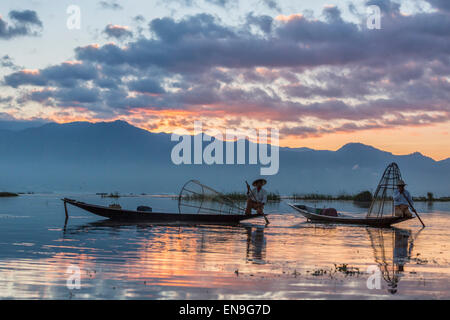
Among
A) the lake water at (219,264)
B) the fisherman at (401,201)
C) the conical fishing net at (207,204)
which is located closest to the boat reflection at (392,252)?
the lake water at (219,264)

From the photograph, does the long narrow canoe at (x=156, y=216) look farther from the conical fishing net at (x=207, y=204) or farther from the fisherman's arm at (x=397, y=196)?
the fisherman's arm at (x=397, y=196)

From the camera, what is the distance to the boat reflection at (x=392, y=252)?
10.7 meters

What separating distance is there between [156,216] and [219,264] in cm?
1296

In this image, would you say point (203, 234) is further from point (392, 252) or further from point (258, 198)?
point (392, 252)

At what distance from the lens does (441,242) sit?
59.8 ft

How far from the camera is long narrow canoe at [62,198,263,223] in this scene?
80.8 feet

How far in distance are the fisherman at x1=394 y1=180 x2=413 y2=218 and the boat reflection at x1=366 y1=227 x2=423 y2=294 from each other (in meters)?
1.27

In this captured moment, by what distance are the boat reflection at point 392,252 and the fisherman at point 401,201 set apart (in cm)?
127

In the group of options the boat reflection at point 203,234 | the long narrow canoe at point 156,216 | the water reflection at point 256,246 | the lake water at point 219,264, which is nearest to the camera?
the lake water at point 219,264

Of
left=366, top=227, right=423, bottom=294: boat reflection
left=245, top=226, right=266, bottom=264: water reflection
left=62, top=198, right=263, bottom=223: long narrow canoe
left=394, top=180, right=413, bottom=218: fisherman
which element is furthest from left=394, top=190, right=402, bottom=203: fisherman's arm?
left=245, top=226, right=266, bottom=264: water reflection
